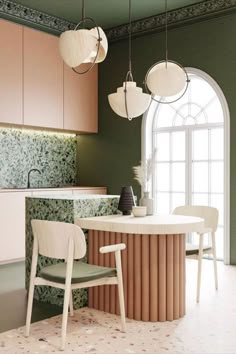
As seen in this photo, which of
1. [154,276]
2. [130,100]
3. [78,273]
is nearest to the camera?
[78,273]

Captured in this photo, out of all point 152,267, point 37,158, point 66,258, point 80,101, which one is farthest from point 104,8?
point 66,258

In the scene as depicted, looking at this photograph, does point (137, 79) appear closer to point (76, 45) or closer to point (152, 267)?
point (76, 45)

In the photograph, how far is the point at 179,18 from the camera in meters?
5.54

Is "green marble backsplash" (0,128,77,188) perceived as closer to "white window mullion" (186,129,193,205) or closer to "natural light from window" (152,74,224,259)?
"natural light from window" (152,74,224,259)

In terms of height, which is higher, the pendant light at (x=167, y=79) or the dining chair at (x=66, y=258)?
the pendant light at (x=167, y=79)

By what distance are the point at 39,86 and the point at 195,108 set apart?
207 centimetres

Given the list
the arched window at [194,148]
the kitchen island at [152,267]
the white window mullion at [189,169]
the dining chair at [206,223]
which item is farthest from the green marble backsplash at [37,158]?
the kitchen island at [152,267]

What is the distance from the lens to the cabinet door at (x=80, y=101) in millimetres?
6013

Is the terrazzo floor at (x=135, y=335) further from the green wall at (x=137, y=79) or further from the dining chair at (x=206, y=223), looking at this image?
the green wall at (x=137, y=79)

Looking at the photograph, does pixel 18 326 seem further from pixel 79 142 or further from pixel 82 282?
pixel 79 142

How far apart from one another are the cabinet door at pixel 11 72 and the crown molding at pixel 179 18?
1.50 meters

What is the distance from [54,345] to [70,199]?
1.14m

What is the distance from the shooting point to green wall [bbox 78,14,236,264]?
202 inches

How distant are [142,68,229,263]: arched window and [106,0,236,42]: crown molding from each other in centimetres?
67
